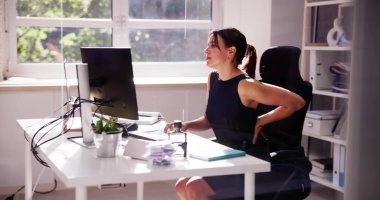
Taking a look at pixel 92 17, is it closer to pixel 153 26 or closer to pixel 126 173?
pixel 153 26

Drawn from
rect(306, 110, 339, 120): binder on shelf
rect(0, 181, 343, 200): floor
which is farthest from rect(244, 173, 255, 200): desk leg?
rect(0, 181, 343, 200): floor

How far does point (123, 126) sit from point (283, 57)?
2.35ft

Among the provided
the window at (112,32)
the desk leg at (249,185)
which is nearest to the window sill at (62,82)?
the window at (112,32)

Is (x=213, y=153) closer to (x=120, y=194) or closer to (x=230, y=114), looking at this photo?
(x=230, y=114)

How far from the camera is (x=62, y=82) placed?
10.3ft

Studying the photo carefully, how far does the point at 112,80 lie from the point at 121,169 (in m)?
0.55

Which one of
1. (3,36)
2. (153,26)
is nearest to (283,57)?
(153,26)

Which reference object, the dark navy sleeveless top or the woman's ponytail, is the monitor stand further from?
the woman's ponytail

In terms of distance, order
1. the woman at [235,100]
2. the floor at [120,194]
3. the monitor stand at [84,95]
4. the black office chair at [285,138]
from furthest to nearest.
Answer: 1. the floor at [120,194]
2. the woman at [235,100]
3. the black office chair at [285,138]
4. the monitor stand at [84,95]

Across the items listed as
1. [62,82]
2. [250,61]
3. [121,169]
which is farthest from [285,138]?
[62,82]

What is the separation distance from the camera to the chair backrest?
2014 mm

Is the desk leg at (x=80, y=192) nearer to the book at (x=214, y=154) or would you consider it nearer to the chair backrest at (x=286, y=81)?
the book at (x=214, y=154)

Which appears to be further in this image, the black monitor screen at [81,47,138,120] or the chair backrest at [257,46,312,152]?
the chair backrest at [257,46,312,152]

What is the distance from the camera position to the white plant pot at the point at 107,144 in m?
1.54
